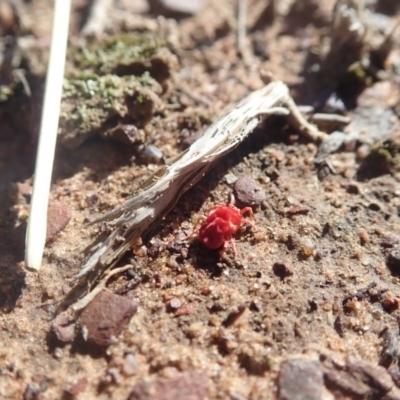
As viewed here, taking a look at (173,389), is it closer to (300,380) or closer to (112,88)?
(300,380)

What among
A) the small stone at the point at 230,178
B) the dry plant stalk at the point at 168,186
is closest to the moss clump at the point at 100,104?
the dry plant stalk at the point at 168,186

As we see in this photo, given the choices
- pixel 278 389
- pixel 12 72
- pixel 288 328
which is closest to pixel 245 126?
pixel 288 328

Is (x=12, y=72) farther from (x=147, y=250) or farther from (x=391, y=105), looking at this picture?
(x=391, y=105)

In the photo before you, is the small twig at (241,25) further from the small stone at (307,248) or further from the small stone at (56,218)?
the small stone at (56,218)

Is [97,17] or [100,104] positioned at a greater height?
[97,17]

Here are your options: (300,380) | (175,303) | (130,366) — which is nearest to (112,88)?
(175,303)

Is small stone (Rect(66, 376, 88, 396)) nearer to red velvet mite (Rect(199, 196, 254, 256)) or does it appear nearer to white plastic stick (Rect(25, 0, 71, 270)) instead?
white plastic stick (Rect(25, 0, 71, 270))
